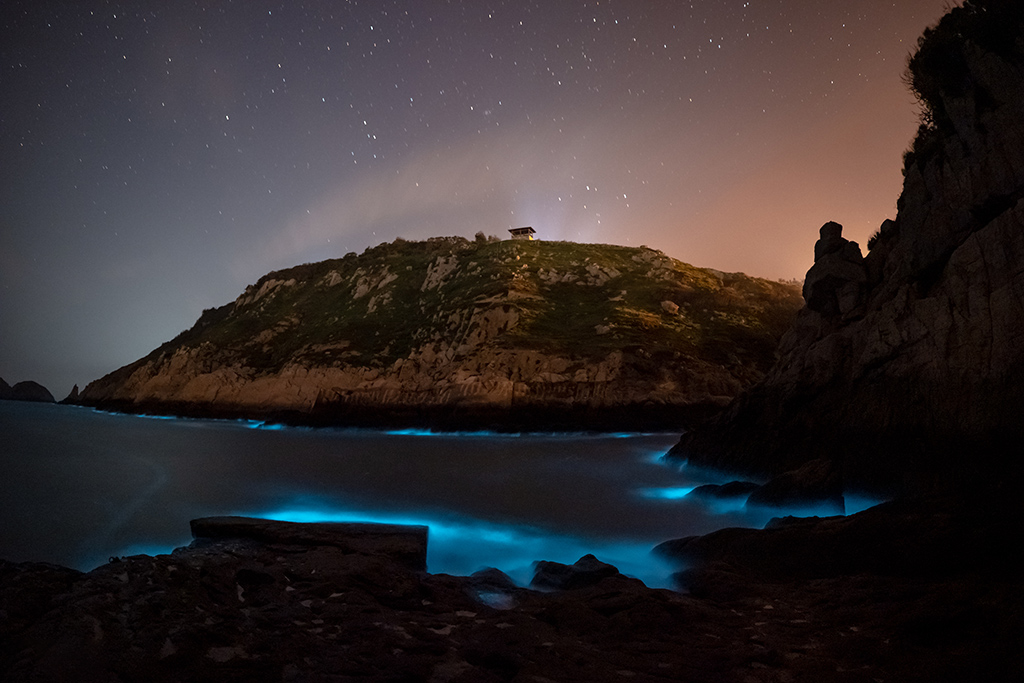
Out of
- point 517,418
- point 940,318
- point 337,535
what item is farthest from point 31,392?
point 940,318

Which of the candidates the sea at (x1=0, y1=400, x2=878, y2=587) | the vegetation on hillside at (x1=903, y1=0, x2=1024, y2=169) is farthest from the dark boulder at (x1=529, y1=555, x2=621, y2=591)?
the vegetation on hillside at (x1=903, y1=0, x2=1024, y2=169)

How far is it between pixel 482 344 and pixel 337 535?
36.2 metres

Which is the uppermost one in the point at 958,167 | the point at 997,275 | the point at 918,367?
the point at 958,167

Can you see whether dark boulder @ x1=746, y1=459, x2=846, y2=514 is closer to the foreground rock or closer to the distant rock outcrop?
the foreground rock

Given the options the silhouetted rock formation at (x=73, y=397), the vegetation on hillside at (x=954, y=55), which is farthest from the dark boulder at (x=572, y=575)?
the silhouetted rock formation at (x=73, y=397)

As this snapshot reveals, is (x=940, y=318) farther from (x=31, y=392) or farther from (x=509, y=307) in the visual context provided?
(x=31, y=392)

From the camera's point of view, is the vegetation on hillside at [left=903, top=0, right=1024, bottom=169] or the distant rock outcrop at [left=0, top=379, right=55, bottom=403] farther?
the distant rock outcrop at [left=0, top=379, right=55, bottom=403]

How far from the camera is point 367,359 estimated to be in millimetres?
47438

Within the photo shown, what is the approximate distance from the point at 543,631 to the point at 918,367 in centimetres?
1048

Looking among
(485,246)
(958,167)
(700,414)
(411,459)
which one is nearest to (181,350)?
(485,246)

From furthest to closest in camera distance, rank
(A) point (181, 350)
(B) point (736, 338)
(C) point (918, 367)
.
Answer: (A) point (181, 350), (B) point (736, 338), (C) point (918, 367)

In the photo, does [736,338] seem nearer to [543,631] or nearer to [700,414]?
[700,414]

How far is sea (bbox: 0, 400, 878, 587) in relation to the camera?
10.1 meters

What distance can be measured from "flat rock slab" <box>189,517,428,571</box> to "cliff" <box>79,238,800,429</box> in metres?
28.1
